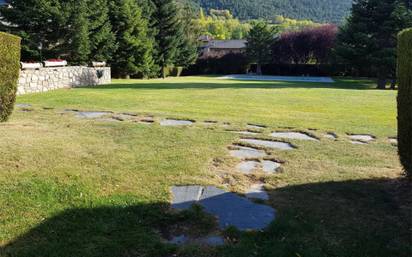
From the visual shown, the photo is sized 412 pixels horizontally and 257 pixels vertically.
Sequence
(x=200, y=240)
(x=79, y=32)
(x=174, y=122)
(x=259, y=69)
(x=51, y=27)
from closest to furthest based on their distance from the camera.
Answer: (x=200, y=240) < (x=174, y=122) < (x=51, y=27) < (x=79, y=32) < (x=259, y=69)

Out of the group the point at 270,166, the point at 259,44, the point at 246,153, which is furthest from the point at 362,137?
the point at 259,44

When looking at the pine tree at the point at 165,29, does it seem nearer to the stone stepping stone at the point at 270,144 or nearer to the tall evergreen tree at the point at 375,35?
the tall evergreen tree at the point at 375,35

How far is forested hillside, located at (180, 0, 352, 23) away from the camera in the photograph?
11231 centimetres

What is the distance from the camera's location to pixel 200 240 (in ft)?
9.87

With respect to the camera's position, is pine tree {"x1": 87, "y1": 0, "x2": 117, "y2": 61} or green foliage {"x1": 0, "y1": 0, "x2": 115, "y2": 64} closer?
green foliage {"x1": 0, "y1": 0, "x2": 115, "y2": 64}

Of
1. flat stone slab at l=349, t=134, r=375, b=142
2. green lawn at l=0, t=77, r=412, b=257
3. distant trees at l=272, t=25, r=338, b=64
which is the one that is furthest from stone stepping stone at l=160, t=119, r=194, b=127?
distant trees at l=272, t=25, r=338, b=64

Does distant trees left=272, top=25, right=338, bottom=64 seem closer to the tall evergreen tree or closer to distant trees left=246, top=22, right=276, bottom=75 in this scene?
distant trees left=246, top=22, right=276, bottom=75

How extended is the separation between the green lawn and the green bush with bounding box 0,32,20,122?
0.97 ft

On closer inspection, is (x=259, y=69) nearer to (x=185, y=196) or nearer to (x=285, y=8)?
(x=185, y=196)

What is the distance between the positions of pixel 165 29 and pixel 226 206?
30.1 meters

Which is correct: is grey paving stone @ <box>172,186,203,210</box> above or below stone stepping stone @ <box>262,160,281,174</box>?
below

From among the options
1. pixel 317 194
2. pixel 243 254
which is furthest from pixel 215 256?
pixel 317 194

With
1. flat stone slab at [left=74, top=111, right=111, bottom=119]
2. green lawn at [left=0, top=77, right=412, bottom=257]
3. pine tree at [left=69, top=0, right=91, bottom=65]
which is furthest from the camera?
pine tree at [left=69, top=0, right=91, bottom=65]

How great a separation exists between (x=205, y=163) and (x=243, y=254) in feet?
6.91
